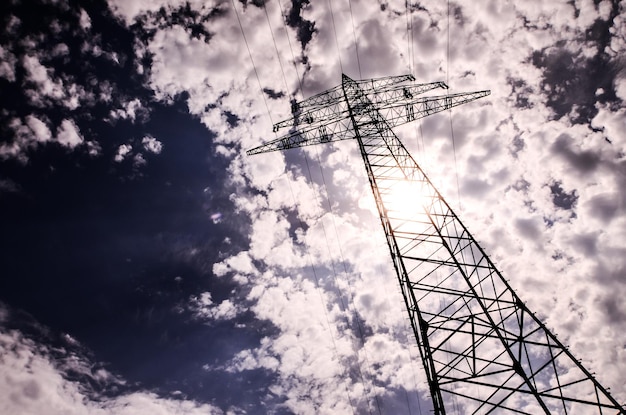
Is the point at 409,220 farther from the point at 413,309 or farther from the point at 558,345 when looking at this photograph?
the point at 558,345

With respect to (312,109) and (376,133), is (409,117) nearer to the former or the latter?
(376,133)

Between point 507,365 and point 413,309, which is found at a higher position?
point 413,309

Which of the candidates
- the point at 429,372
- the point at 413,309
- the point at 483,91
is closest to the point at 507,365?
the point at 429,372

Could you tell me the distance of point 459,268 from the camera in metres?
8.94

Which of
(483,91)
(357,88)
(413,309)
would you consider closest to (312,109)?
(357,88)

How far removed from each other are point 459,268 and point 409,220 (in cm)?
240

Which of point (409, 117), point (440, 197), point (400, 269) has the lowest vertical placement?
point (400, 269)

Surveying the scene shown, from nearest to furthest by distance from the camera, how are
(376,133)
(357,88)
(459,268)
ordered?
(459,268) → (376,133) → (357,88)

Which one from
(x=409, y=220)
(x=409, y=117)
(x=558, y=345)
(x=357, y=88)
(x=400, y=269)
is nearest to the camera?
(x=558, y=345)

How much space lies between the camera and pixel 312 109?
18.1 m

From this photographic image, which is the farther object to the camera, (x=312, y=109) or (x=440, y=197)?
(x=312, y=109)

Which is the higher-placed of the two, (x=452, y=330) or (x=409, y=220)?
(x=409, y=220)

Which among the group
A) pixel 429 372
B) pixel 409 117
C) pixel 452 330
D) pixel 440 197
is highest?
pixel 409 117

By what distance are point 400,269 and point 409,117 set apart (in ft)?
30.5
